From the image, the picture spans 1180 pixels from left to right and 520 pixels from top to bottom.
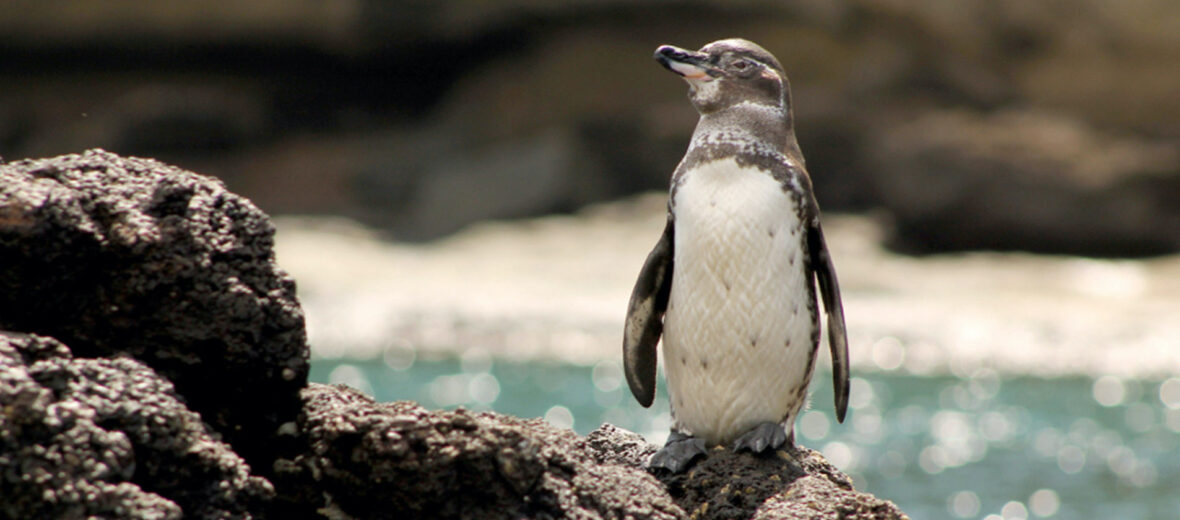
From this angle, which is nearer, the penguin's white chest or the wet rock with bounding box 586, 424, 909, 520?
the wet rock with bounding box 586, 424, 909, 520

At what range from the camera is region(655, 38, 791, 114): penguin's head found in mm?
2873

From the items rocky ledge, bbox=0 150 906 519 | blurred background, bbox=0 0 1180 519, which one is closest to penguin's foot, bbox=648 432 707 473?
rocky ledge, bbox=0 150 906 519

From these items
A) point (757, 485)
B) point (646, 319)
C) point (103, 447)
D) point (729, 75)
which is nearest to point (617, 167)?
point (646, 319)

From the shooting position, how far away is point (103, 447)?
1686 millimetres

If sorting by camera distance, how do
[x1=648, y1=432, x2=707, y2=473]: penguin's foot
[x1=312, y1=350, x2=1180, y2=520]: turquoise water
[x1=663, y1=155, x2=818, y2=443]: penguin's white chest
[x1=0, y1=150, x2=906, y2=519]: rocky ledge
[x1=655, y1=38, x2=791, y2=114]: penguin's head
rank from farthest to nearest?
[x1=312, y1=350, x2=1180, y2=520]: turquoise water → [x1=655, y1=38, x2=791, y2=114]: penguin's head → [x1=663, y1=155, x2=818, y2=443]: penguin's white chest → [x1=648, y1=432, x2=707, y2=473]: penguin's foot → [x1=0, y1=150, x2=906, y2=519]: rocky ledge

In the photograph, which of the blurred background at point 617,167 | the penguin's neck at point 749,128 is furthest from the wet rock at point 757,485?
the blurred background at point 617,167

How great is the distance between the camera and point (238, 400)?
2.00 m

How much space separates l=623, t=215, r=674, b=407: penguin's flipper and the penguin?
0.05 meters

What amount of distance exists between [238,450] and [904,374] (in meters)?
8.79

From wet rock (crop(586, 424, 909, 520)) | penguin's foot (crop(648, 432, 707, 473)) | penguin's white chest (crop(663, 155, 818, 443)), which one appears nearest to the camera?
wet rock (crop(586, 424, 909, 520))

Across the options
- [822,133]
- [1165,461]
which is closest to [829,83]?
[822,133]

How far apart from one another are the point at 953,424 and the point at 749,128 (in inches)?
251

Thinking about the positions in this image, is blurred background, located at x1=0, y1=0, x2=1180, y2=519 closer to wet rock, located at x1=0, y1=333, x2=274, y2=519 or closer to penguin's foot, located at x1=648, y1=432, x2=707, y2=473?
penguin's foot, located at x1=648, y1=432, x2=707, y2=473

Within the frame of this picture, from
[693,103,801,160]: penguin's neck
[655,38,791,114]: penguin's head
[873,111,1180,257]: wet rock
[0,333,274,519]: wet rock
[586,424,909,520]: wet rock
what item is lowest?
[0,333,274,519]: wet rock
